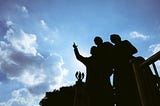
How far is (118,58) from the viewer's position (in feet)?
16.0

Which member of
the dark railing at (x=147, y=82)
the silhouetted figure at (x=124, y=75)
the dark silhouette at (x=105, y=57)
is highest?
the dark silhouette at (x=105, y=57)

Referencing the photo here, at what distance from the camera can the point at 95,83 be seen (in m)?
5.44

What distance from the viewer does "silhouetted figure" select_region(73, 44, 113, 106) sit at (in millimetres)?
5242

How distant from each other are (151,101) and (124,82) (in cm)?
181

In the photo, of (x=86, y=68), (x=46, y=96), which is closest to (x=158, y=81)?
(x=86, y=68)

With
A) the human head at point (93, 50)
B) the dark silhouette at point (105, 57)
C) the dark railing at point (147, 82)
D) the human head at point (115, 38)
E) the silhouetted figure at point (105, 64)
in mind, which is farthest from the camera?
the human head at point (93, 50)

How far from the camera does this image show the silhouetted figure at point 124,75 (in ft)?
13.8

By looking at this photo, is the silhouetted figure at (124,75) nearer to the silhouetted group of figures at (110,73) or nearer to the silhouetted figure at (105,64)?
the silhouetted group of figures at (110,73)

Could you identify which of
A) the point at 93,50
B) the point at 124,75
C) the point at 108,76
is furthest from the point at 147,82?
the point at 93,50

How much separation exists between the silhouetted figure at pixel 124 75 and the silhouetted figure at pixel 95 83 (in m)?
0.65

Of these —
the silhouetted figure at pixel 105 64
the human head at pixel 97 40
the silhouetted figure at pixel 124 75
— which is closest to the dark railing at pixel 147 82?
the silhouetted figure at pixel 124 75

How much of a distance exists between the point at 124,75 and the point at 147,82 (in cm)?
171

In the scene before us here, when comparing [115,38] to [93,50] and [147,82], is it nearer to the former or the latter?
[93,50]

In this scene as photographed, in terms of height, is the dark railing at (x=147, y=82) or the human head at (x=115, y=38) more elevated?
the human head at (x=115, y=38)
